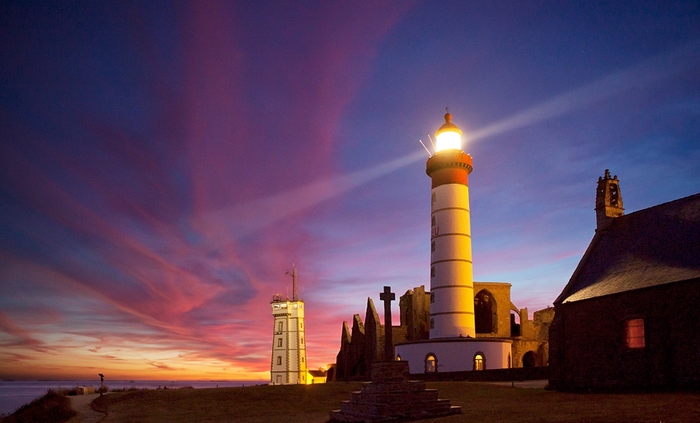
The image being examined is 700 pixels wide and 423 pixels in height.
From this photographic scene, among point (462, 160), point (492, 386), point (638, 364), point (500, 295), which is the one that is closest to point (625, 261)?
point (638, 364)

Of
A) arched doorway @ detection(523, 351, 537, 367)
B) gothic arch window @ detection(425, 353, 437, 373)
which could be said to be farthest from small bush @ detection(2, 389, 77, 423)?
arched doorway @ detection(523, 351, 537, 367)

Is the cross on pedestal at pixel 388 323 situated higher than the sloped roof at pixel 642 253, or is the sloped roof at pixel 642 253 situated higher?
the sloped roof at pixel 642 253

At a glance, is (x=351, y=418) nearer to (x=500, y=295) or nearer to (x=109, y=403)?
(x=109, y=403)

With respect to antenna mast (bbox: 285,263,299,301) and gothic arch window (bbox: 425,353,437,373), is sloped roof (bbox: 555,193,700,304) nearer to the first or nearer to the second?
gothic arch window (bbox: 425,353,437,373)

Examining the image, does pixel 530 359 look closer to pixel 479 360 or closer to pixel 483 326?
pixel 483 326

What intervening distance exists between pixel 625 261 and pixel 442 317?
1562 centimetres

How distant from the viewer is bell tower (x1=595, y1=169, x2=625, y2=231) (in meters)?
27.9

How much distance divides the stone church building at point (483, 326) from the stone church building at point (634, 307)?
52.0 ft

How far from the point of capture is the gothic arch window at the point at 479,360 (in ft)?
118

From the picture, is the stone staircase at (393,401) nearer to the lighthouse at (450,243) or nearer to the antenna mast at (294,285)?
the lighthouse at (450,243)

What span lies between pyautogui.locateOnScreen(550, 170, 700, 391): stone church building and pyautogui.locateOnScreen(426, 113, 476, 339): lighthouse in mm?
11774

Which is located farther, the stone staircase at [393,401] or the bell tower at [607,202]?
the bell tower at [607,202]

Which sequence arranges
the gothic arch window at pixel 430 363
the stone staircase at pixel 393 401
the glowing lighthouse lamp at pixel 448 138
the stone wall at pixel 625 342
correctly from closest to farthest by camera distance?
the stone staircase at pixel 393 401, the stone wall at pixel 625 342, the gothic arch window at pixel 430 363, the glowing lighthouse lamp at pixel 448 138

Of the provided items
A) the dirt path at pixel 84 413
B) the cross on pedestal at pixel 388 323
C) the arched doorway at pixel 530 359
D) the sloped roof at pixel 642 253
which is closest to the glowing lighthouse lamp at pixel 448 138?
the sloped roof at pixel 642 253
